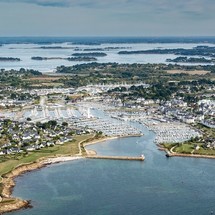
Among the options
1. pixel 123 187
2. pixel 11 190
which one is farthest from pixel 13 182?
pixel 123 187

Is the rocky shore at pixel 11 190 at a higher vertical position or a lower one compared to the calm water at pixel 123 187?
higher

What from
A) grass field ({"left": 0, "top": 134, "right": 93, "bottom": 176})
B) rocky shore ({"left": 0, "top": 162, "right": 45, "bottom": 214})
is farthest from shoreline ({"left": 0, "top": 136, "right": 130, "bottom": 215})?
grass field ({"left": 0, "top": 134, "right": 93, "bottom": 176})

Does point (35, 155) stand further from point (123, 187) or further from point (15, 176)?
point (123, 187)

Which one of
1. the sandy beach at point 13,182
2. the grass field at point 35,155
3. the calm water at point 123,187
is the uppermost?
the grass field at point 35,155

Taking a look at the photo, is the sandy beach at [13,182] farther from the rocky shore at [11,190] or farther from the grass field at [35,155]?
the grass field at [35,155]

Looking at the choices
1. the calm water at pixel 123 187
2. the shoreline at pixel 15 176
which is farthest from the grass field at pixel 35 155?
the calm water at pixel 123 187

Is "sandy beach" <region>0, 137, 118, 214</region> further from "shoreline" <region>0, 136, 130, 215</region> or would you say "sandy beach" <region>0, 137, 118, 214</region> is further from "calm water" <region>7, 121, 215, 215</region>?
"calm water" <region>7, 121, 215, 215</region>
